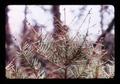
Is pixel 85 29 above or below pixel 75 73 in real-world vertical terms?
above

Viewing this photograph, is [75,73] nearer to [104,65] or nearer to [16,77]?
[104,65]

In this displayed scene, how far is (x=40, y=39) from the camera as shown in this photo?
1.50m

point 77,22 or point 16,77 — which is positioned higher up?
point 77,22

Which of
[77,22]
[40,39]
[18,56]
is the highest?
[77,22]

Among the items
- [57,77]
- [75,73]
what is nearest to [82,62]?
[75,73]

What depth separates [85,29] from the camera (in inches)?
57.7

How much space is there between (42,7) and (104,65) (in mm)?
525

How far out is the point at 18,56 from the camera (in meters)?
1.47
